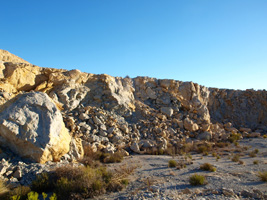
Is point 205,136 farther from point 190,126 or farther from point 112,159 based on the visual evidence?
point 112,159

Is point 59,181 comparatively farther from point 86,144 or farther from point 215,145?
point 215,145

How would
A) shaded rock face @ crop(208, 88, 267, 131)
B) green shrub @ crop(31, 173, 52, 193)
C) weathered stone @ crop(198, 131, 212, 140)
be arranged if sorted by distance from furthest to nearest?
shaded rock face @ crop(208, 88, 267, 131)
weathered stone @ crop(198, 131, 212, 140)
green shrub @ crop(31, 173, 52, 193)

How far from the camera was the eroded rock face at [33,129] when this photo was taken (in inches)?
273

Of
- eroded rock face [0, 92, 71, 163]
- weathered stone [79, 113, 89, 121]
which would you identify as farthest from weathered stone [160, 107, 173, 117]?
eroded rock face [0, 92, 71, 163]

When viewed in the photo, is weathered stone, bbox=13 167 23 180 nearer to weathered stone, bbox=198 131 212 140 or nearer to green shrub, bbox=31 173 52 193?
green shrub, bbox=31 173 52 193

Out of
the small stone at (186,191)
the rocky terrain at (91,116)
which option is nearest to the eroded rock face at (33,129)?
the rocky terrain at (91,116)

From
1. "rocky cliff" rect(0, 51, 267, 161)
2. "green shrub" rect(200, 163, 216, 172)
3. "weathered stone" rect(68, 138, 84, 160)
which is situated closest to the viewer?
"green shrub" rect(200, 163, 216, 172)

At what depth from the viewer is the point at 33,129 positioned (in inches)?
285

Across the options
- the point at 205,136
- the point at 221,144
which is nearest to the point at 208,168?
the point at 221,144

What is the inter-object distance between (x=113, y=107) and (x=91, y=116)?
249 cm

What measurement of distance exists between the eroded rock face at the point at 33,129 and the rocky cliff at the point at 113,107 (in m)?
0.07

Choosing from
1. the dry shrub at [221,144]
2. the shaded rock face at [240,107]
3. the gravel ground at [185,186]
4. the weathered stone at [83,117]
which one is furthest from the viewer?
the shaded rock face at [240,107]

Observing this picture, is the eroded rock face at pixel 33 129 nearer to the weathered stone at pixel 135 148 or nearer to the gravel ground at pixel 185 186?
the gravel ground at pixel 185 186

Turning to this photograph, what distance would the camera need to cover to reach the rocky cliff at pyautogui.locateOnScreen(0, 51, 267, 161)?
1071 centimetres
